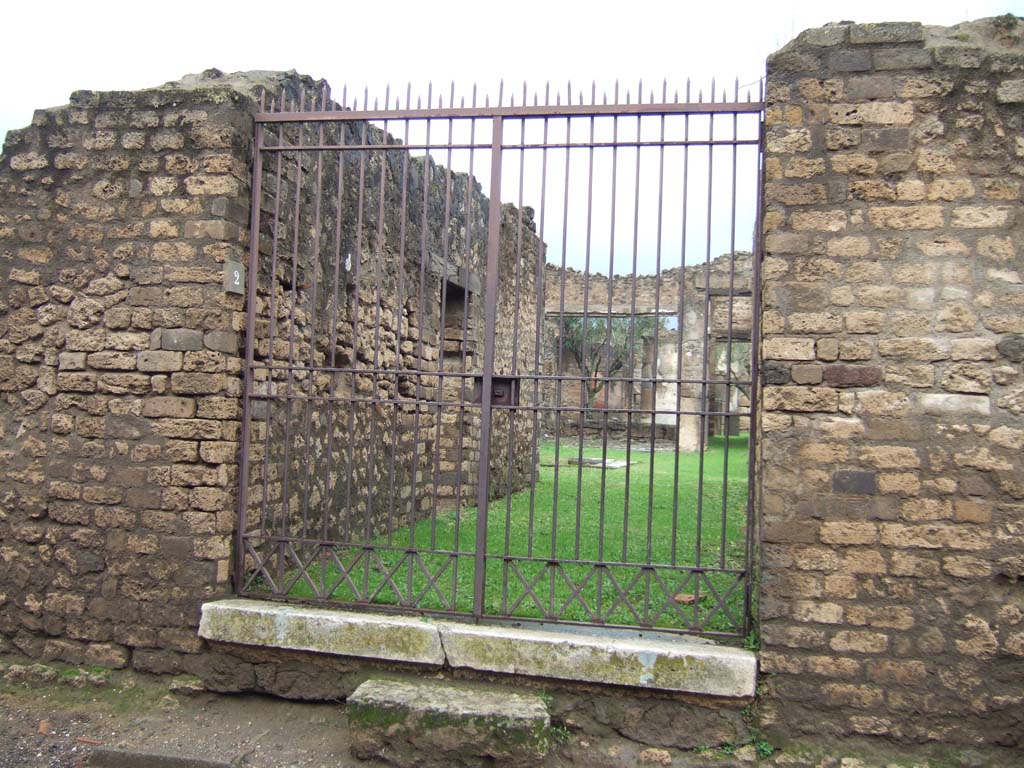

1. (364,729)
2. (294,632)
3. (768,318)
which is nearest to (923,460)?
(768,318)

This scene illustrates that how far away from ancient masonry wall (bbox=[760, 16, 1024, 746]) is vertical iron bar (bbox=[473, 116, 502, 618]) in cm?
136

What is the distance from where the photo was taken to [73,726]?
4.08 meters

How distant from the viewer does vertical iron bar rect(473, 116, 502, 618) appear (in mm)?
4105

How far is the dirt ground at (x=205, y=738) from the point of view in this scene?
11.8ft

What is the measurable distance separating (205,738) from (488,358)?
2.37m

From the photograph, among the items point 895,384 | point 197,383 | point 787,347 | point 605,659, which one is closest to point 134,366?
point 197,383

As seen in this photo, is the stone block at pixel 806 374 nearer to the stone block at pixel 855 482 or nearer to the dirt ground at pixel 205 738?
the stone block at pixel 855 482

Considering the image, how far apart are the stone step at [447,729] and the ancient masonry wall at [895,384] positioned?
1092 millimetres

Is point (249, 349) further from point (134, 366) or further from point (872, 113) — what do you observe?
point (872, 113)

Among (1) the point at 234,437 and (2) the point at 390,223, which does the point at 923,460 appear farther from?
(2) the point at 390,223

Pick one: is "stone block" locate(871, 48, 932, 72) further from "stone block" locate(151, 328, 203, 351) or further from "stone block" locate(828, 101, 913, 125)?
"stone block" locate(151, 328, 203, 351)

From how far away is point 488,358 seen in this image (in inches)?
166

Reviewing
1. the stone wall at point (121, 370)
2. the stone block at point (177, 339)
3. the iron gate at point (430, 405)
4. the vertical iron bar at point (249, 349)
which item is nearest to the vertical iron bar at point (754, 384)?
the iron gate at point (430, 405)

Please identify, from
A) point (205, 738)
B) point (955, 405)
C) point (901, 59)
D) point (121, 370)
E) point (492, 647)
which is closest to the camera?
point (955, 405)
